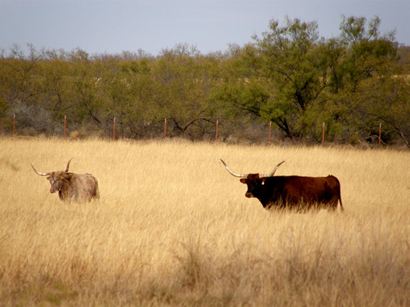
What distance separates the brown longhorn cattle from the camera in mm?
11430

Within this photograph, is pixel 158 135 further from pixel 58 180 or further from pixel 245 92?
pixel 58 180

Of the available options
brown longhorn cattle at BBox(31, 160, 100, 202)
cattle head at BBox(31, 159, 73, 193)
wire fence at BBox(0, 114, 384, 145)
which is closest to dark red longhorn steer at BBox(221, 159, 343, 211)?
brown longhorn cattle at BBox(31, 160, 100, 202)

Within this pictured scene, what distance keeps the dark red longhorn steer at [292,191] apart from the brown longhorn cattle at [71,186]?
2.75 m

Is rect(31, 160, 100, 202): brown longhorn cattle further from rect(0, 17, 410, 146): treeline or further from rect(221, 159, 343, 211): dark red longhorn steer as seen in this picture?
rect(0, 17, 410, 146): treeline

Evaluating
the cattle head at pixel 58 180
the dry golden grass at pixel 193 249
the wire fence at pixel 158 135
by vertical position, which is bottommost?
the dry golden grass at pixel 193 249

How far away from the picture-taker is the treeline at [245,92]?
2897cm

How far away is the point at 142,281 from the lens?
5.80 metres

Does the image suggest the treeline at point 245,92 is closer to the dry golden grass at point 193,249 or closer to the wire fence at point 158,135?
the wire fence at point 158,135

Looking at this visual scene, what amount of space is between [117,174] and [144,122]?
67.5 ft

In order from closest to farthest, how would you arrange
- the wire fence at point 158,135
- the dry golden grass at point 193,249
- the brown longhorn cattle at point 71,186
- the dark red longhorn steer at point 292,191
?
1. the dry golden grass at point 193,249
2. the dark red longhorn steer at point 292,191
3. the brown longhorn cattle at point 71,186
4. the wire fence at point 158,135

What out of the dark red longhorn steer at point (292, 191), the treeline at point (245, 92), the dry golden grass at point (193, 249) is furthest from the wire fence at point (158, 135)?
the dark red longhorn steer at point (292, 191)

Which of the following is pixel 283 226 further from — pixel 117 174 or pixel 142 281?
pixel 117 174

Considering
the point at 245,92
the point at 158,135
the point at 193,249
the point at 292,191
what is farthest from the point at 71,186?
the point at 158,135

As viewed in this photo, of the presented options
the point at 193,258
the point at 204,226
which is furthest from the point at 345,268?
the point at 204,226
